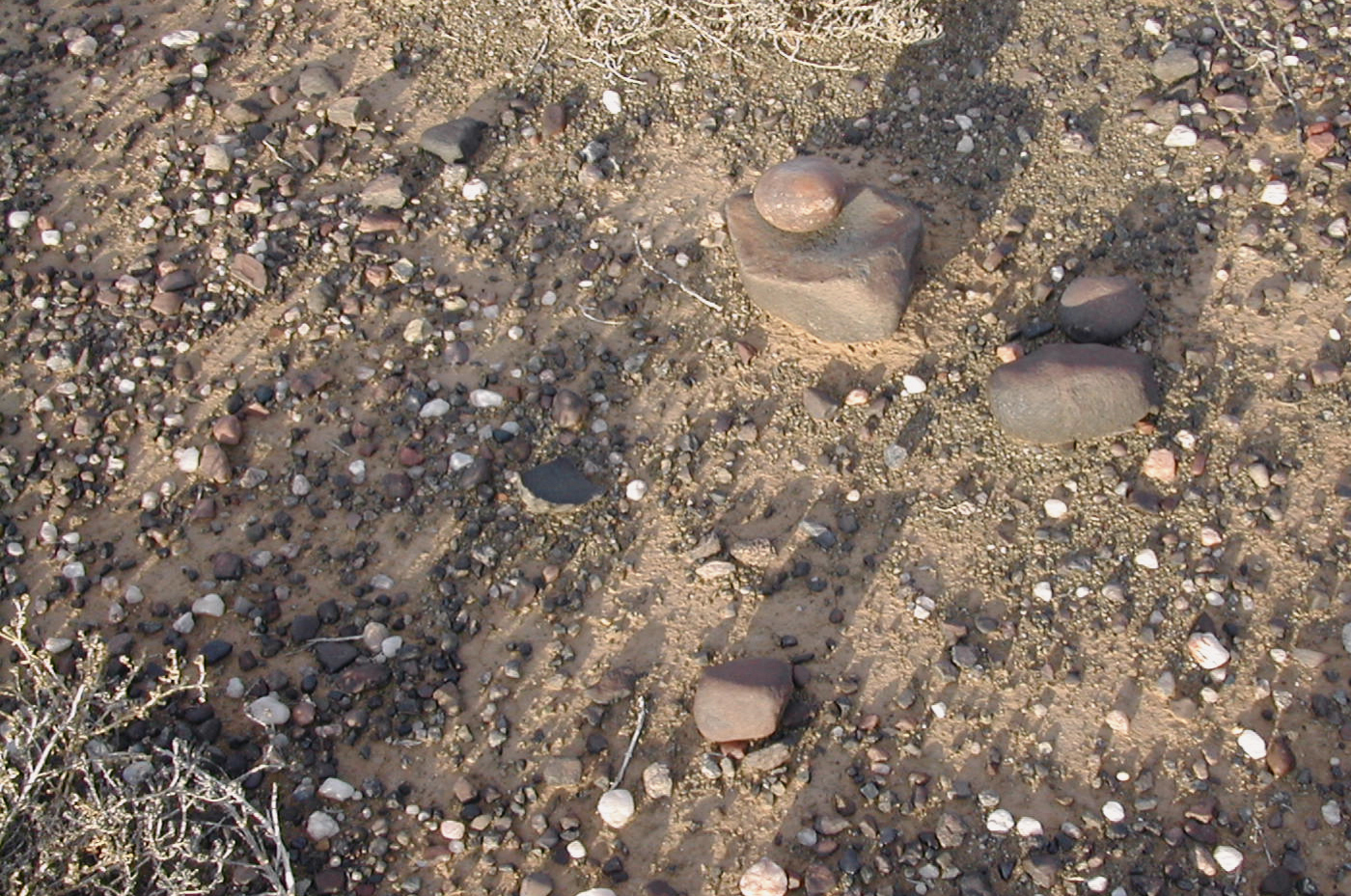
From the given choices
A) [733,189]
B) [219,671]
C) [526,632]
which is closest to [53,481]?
[219,671]

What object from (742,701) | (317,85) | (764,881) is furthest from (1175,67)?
(764,881)

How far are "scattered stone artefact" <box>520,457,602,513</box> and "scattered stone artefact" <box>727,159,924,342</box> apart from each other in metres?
0.83

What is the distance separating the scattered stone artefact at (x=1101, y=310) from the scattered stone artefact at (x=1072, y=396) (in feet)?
0.56

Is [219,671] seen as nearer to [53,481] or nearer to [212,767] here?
[212,767]

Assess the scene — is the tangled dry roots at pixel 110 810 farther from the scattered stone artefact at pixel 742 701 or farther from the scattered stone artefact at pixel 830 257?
the scattered stone artefact at pixel 830 257

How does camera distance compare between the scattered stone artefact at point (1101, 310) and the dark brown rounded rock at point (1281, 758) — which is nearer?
the dark brown rounded rock at point (1281, 758)

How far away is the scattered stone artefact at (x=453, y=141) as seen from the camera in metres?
4.53

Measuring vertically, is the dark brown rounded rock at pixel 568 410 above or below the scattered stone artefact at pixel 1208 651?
above

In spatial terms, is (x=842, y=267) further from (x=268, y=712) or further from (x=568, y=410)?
(x=268, y=712)

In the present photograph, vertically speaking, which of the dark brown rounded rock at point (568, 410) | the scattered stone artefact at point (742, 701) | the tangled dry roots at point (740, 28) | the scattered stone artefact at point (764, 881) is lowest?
the scattered stone artefact at point (764, 881)

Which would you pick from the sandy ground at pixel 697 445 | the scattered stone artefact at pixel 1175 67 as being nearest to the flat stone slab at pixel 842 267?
the sandy ground at pixel 697 445

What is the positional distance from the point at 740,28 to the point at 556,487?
2.10 meters

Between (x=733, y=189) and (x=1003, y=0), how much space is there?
146cm

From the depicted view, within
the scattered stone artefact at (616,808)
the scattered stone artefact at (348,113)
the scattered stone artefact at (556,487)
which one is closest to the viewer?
the scattered stone artefact at (616,808)
